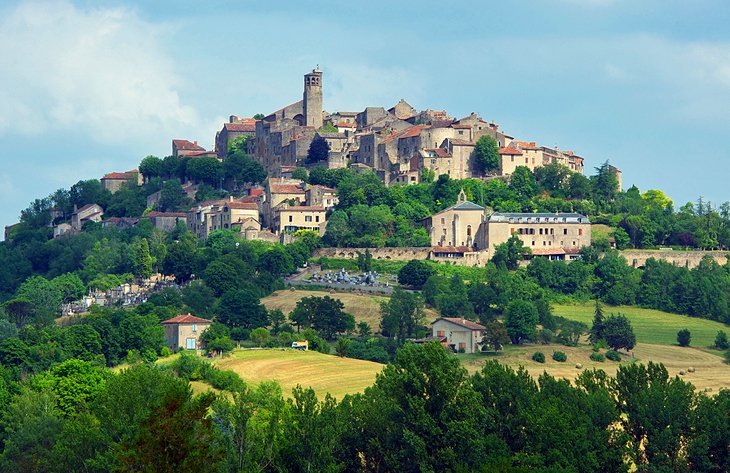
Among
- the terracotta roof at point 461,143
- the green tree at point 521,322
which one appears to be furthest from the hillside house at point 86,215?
the green tree at point 521,322

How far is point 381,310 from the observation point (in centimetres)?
9169

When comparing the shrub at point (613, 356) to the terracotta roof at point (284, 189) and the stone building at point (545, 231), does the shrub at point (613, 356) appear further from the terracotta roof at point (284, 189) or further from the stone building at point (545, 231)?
the terracotta roof at point (284, 189)

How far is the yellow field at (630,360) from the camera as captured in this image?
8162cm

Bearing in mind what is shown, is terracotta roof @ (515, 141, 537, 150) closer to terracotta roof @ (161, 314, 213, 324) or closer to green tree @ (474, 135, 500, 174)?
green tree @ (474, 135, 500, 174)

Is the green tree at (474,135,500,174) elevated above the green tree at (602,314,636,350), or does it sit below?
above

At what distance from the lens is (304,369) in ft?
254

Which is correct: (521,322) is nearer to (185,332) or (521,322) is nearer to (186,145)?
(185,332)

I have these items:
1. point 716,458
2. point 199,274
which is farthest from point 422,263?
point 716,458

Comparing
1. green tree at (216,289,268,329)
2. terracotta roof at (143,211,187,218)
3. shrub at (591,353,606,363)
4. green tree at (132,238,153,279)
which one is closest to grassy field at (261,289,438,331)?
green tree at (216,289,268,329)

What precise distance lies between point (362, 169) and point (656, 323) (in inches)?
1300

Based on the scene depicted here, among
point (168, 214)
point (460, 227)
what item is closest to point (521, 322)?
point (460, 227)

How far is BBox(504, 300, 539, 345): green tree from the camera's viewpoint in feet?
292

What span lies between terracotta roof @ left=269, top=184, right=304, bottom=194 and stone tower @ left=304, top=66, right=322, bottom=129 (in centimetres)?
1614

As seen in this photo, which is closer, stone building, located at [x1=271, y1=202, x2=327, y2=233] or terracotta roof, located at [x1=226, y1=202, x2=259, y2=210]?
stone building, located at [x1=271, y1=202, x2=327, y2=233]
